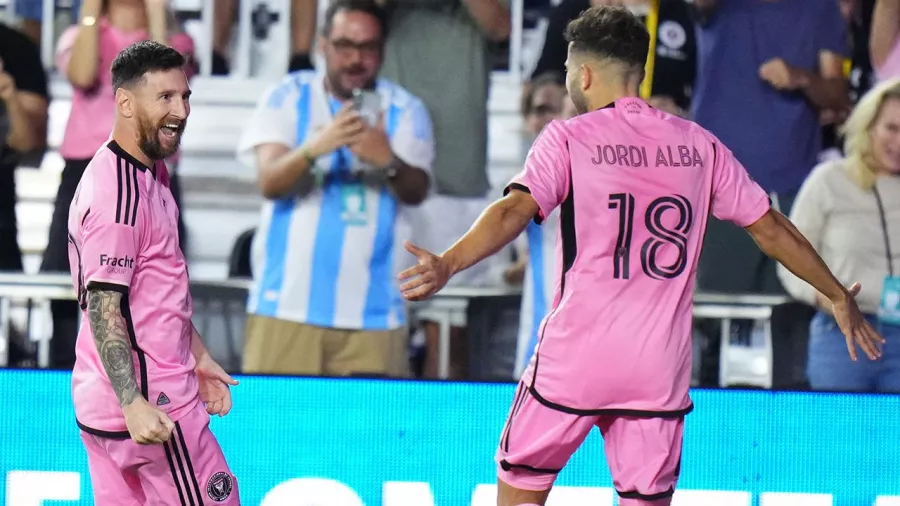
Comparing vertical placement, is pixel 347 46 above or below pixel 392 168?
above

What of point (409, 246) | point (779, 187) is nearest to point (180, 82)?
point (409, 246)

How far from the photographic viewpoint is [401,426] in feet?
15.9

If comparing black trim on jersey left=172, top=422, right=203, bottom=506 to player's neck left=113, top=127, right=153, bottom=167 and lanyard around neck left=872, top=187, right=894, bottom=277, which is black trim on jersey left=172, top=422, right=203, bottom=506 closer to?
player's neck left=113, top=127, right=153, bottom=167

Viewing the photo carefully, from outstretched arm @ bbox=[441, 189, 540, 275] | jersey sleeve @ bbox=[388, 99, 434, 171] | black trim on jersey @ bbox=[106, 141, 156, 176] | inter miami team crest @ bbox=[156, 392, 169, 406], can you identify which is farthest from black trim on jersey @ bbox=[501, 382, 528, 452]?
jersey sleeve @ bbox=[388, 99, 434, 171]

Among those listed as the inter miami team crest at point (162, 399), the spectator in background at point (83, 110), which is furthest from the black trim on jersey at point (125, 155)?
the spectator in background at point (83, 110)

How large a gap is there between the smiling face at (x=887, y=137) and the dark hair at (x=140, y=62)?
10.8 ft

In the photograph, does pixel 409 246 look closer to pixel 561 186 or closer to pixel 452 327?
pixel 561 186

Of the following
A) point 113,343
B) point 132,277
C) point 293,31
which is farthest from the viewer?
point 293,31

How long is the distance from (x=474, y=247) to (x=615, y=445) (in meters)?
0.76

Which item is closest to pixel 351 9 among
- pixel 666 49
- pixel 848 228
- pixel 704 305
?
pixel 666 49

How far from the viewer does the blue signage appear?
15.7 feet

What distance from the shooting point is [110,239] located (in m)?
3.14

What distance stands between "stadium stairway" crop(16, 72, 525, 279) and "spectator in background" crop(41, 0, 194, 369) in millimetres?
371

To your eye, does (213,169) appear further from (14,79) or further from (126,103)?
(126,103)
